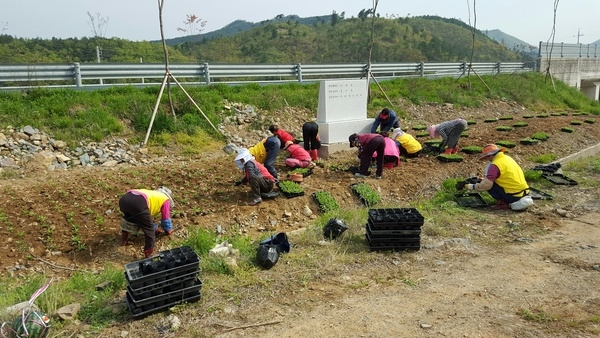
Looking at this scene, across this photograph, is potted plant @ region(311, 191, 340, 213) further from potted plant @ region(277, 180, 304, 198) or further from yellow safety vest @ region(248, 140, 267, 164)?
yellow safety vest @ region(248, 140, 267, 164)

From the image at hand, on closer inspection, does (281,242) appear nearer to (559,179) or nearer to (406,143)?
(406,143)

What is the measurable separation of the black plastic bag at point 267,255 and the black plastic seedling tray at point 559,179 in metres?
6.68

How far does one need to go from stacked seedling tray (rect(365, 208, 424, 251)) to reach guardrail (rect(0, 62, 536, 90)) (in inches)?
378

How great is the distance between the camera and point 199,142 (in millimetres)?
11023

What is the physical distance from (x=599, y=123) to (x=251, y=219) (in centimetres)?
1441

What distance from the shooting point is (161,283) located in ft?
13.6

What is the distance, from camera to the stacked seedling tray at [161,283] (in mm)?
4074

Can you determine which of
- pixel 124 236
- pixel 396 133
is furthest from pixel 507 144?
pixel 124 236

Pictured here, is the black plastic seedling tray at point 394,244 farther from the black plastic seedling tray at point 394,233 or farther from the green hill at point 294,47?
the green hill at point 294,47

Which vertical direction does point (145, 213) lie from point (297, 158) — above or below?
below

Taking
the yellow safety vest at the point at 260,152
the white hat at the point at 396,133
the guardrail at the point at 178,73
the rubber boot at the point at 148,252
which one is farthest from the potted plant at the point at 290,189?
the guardrail at the point at 178,73

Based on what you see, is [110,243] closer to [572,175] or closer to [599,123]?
[572,175]

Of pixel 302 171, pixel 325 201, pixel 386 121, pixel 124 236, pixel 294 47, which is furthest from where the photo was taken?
pixel 294 47

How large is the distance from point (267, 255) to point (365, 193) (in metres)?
3.51
